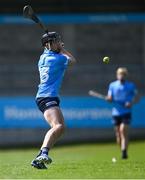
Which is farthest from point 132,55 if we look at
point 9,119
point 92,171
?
point 92,171

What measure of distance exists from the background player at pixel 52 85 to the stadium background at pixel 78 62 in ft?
42.4

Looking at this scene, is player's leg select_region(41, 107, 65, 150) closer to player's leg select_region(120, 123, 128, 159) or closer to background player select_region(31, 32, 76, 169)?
background player select_region(31, 32, 76, 169)

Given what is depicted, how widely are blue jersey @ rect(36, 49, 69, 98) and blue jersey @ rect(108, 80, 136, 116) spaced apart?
7.08 meters

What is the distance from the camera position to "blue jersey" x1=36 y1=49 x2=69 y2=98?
46.8 feet

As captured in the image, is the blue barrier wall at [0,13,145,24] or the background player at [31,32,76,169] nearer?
the background player at [31,32,76,169]

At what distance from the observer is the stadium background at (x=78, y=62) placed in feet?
90.8

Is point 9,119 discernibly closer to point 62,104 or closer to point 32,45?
point 62,104

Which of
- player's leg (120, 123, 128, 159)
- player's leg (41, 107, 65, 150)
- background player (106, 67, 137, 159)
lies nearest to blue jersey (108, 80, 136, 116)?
background player (106, 67, 137, 159)

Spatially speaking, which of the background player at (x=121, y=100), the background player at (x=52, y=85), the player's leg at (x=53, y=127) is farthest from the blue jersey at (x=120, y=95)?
the player's leg at (x=53, y=127)

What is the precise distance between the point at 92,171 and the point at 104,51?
2028 cm

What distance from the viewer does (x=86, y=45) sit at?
113ft

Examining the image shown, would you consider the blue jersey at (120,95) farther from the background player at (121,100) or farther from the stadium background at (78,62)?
the stadium background at (78,62)

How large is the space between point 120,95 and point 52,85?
744 centimetres

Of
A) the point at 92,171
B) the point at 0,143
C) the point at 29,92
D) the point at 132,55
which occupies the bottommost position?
the point at 92,171
